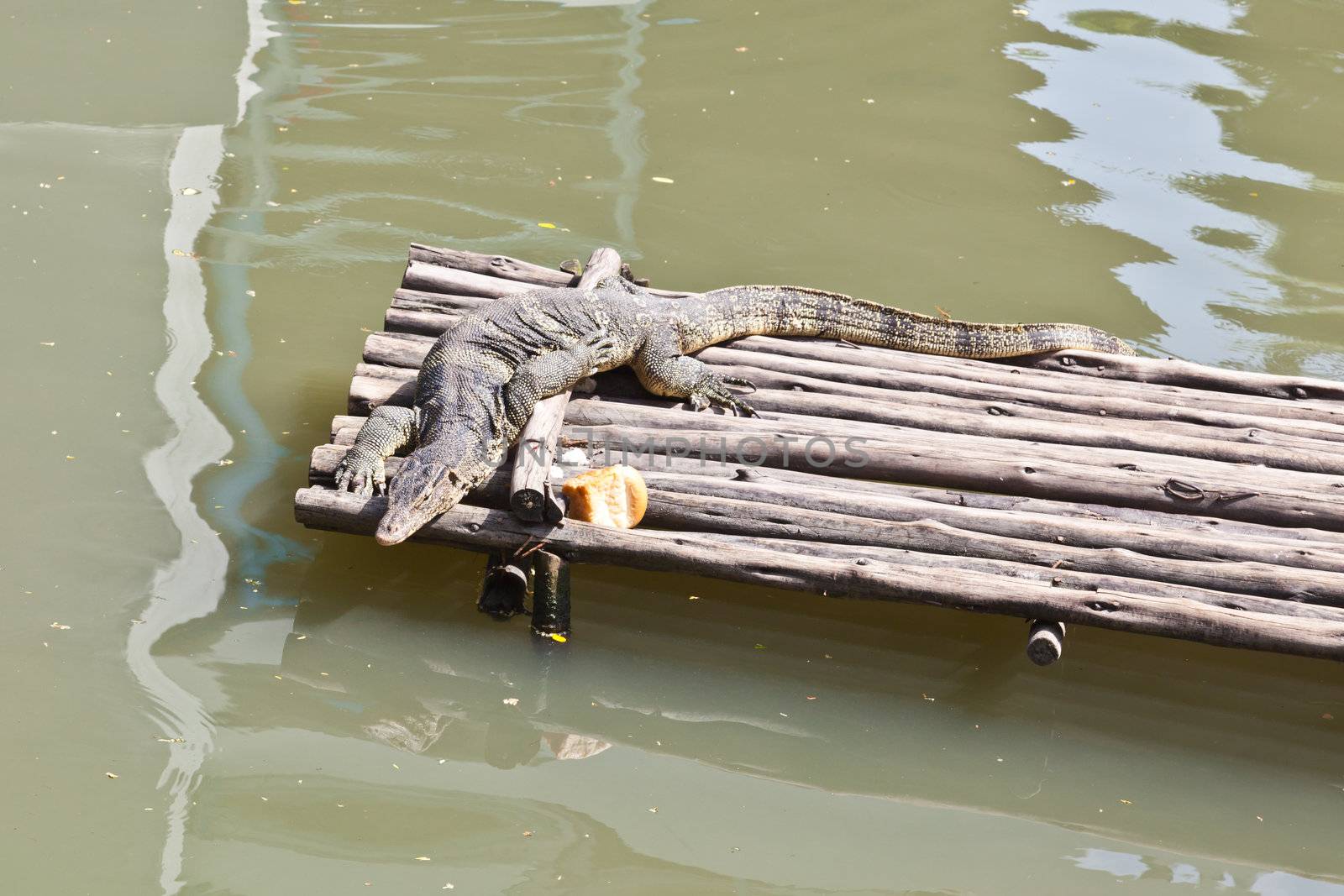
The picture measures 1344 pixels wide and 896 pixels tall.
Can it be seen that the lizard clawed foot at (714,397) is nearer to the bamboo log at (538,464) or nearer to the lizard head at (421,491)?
the bamboo log at (538,464)

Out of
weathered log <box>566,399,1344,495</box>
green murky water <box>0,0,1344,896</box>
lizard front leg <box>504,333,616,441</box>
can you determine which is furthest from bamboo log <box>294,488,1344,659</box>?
weathered log <box>566,399,1344,495</box>

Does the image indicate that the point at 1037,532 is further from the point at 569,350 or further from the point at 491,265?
the point at 491,265

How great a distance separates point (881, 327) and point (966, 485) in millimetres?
1462

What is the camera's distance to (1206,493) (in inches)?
194

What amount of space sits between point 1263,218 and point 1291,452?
3.87m

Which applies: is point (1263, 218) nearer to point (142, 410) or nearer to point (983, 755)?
point (983, 755)

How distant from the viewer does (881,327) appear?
6285 mm

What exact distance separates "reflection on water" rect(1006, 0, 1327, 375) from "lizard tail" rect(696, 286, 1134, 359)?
1.20m

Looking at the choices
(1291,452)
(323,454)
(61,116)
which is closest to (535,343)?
(323,454)

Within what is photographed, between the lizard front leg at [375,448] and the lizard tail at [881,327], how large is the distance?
5.84ft

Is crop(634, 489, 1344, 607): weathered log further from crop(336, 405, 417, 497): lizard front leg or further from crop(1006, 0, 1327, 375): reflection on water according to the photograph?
crop(1006, 0, 1327, 375): reflection on water

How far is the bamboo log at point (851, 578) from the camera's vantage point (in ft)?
13.9

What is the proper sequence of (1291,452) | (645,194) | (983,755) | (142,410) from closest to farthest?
1. (983,755)
2. (1291,452)
3. (142,410)
4. (645,194)

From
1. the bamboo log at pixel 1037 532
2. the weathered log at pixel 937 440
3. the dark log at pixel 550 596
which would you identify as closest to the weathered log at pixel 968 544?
the bamboo log at pixel 1037 532
